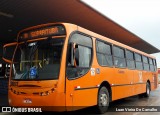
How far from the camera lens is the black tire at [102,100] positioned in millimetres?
8906

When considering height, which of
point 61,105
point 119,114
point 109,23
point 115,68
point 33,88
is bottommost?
point 119,114

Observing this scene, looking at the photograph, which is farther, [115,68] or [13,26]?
[13,26]

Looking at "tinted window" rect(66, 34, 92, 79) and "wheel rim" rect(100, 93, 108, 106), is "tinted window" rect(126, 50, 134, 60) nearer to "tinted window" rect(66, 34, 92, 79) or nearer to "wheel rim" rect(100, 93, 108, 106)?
"wheel rim" rect(100, 93, 108, 106)

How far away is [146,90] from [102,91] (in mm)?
7225

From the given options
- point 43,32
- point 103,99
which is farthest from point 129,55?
point 43,32

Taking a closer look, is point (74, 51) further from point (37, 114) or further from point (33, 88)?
→ point (37, 114)

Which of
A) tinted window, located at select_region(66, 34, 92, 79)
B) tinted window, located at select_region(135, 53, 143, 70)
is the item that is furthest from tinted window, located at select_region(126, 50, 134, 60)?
tinted window, located at select_region(66, 34, 92, 79)

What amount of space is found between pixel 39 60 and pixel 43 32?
99cm

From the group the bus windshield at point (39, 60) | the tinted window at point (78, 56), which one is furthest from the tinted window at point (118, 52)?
the bus windshield at point (39, 60)

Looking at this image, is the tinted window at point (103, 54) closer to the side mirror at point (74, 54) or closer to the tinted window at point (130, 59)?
the side mirror at point (74, 54)

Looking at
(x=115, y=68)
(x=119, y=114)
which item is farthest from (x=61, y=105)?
(x=115, y=68)

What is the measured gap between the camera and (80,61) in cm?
783

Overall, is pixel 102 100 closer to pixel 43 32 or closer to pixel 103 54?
pixel 103 54

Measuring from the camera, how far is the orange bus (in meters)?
7.06
